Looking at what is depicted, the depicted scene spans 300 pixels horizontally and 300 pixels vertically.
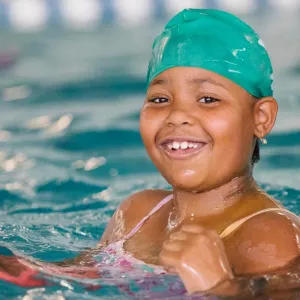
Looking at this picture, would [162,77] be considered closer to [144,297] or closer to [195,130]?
[195,130]

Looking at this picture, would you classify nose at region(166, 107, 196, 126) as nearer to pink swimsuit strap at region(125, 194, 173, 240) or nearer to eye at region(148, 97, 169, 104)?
eye at region(148, 97, 169, 104)

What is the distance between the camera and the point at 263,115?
3.45 m

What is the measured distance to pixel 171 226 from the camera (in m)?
3.61

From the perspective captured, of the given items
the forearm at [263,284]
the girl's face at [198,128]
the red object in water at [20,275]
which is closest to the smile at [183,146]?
the girl's face at [198,128]

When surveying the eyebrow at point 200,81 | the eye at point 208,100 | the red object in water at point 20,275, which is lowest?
the red object in water at point 20,275

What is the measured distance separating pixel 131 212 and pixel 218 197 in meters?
0.60

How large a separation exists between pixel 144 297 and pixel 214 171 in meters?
0.55

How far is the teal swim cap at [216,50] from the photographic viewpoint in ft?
11.0

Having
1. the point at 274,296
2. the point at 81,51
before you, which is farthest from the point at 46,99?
the point at 274,296

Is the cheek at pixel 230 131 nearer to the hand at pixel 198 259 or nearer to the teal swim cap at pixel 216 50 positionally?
the teal swim cap at pixel 216 50

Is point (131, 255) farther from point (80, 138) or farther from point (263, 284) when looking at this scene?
point (80, 138)

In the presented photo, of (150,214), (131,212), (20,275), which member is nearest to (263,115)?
(150,214)

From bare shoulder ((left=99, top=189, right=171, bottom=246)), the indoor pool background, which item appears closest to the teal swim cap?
bare shoulder ((left=99, top=189, right=171, bottom=246))

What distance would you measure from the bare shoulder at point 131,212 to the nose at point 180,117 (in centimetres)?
72
